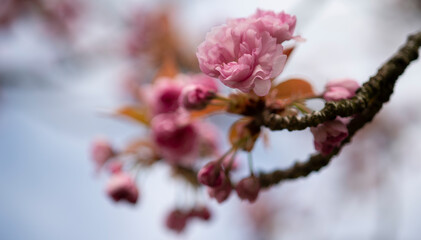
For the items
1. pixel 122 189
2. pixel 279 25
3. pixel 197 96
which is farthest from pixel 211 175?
pixel 122 189

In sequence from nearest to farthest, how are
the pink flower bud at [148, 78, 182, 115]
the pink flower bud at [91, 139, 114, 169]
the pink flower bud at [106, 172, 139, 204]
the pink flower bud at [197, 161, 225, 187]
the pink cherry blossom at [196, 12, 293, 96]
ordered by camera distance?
the pink cherry blossom at [196, 12, 293, 96]
the pink flower bud at [197, 161, 225, 187]
the pink flower bud at [106, 172, 139, 204]
the pink flower bud at [148, 78, 182, 115]
the pink flower bud at [91, 139, 114, 169]

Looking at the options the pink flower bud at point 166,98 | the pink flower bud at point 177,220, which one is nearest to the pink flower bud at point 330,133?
the pink flower bud at point 166,98

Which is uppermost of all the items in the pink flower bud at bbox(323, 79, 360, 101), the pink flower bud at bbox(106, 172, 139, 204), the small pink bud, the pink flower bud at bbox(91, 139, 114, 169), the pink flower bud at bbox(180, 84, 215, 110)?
the pink flower bud at bbox(91, 139, 114, 169)

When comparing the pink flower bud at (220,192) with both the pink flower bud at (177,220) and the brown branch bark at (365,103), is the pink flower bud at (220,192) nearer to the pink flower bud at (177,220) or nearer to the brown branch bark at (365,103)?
the brown branch bark at (365,103)

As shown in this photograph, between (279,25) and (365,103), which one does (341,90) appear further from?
(279,25)

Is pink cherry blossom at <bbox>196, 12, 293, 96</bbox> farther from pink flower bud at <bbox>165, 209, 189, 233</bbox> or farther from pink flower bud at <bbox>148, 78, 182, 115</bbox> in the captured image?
pink flower bud at <bbox>165, 209, 189, 233</bbox>

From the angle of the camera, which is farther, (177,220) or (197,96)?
(177,220)

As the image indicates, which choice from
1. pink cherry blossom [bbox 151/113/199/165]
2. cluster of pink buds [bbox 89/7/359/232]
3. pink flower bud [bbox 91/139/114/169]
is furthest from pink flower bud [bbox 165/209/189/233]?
pink flower bud [bbox 91/139/114/169]
